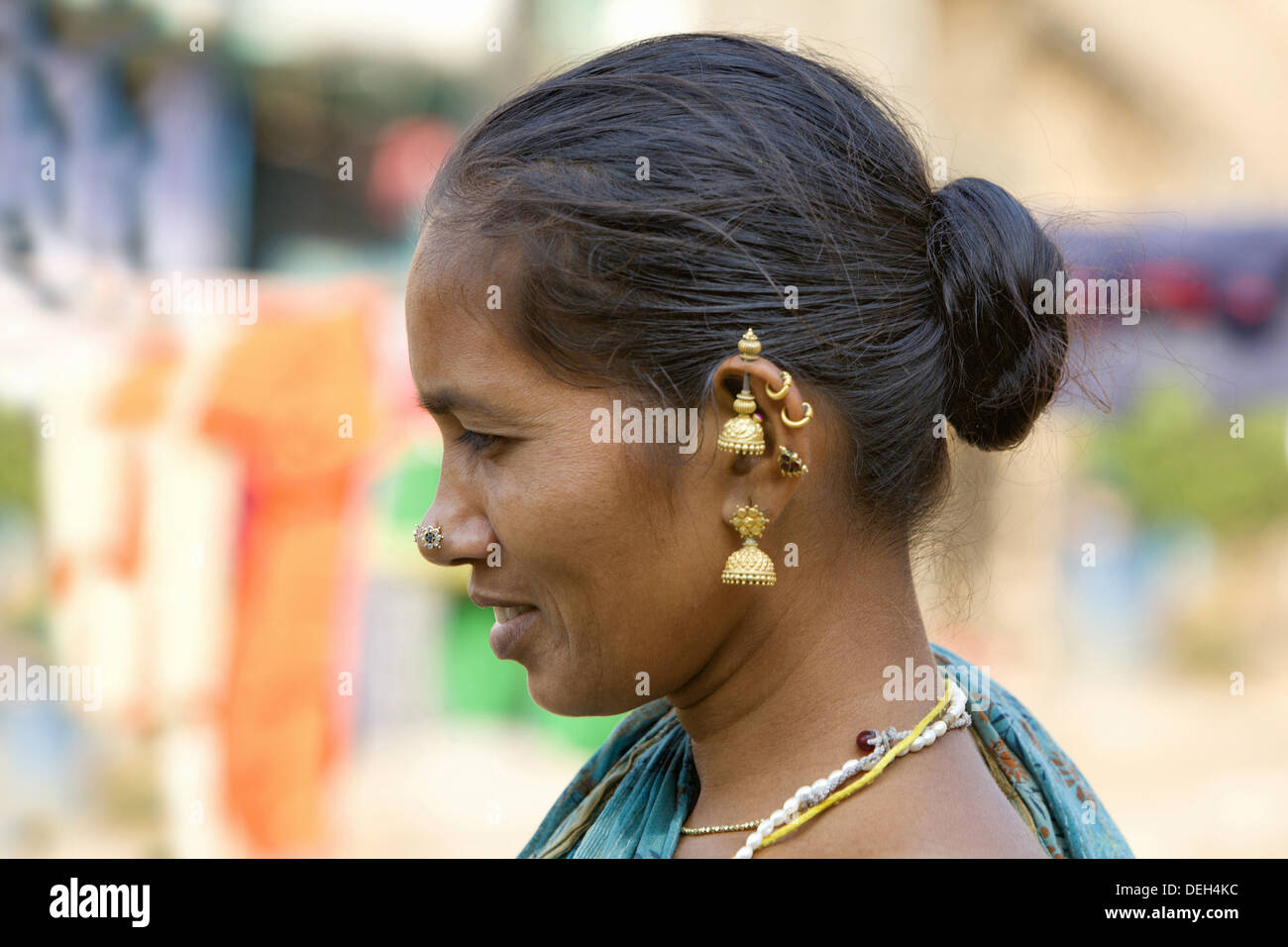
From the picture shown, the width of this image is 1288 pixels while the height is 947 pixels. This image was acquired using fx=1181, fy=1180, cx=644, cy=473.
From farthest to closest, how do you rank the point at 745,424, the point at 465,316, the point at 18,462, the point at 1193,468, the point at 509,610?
1. the point at 1193,468
2. the point at 18,462
3. the point at 509,610
4. the point at 465,316
5. the point at 745,424

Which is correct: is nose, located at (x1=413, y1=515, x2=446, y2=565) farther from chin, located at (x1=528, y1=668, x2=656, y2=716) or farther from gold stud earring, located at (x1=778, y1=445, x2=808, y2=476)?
gold stud earring, located at (x1=778, y1=445, x2=808, y2=476)

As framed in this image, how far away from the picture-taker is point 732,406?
1.48 meters

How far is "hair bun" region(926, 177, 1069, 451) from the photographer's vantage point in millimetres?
1593

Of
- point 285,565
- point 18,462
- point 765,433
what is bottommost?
point 285,565

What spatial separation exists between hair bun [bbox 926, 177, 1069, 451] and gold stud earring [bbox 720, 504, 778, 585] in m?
0.36

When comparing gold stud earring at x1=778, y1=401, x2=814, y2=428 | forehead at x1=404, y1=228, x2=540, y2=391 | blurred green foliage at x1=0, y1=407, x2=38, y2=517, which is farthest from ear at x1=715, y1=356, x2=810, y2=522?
blurred green foliage at x1=0, y1=407, x2=38, y2=517

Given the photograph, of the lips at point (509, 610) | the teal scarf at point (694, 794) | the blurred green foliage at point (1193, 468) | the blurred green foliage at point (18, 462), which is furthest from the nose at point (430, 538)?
the blurred green foliage at point (1193, 468)

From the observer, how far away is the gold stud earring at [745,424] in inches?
55.9

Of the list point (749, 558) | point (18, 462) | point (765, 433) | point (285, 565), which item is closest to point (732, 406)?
point (765, 433)

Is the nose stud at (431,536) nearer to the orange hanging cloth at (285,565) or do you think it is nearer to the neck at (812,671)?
the neck at (812,671)

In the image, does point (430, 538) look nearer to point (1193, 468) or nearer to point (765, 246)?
point (765, 246)

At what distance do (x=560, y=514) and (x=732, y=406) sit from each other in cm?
26

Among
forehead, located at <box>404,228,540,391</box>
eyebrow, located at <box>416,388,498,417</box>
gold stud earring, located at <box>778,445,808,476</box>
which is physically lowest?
gold stud earring, located at <box>778,445,808,476</box>

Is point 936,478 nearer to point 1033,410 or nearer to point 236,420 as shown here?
point 1033,410
